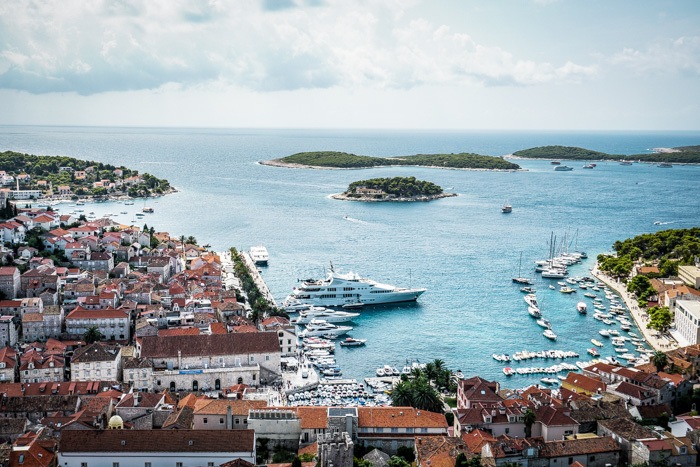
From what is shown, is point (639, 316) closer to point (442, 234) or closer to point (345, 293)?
point (345, 293)

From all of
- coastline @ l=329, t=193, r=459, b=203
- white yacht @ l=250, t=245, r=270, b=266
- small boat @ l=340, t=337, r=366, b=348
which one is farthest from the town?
coastline @ l=329, t=193, r=459, b=203

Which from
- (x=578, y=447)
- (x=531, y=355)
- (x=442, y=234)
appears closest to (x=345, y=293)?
(x=531, y=355)

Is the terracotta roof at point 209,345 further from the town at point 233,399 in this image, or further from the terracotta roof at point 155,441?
the terracotta roof at point 155,441

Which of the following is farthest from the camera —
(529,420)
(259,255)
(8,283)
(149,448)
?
(259,255)

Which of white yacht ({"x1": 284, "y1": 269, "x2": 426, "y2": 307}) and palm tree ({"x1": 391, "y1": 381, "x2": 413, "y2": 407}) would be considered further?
white yacht ({"x1": 284, "y1": 269, "x2": 426, "y2": 307})

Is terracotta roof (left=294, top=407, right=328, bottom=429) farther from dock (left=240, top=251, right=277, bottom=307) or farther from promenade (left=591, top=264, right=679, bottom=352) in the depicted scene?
promenade (left=591, top=264, right=679, bottom=352)

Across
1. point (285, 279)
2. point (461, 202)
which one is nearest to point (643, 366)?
point (285, 279)

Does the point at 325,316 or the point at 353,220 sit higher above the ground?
the point at 353,220

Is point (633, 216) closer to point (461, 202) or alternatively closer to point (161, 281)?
point (461, 202)
